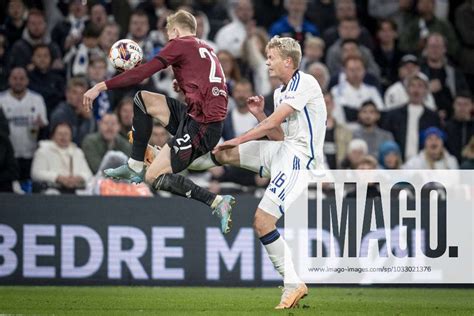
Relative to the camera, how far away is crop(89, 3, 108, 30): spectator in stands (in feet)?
62.0

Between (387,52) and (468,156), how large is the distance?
318cm

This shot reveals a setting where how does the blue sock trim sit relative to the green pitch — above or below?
above

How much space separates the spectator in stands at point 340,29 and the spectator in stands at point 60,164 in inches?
206

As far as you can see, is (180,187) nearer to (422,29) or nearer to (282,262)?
(282,262)

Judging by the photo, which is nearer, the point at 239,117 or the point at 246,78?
the point at 239,117

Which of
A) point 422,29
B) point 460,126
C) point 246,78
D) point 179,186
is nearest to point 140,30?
point 246,78

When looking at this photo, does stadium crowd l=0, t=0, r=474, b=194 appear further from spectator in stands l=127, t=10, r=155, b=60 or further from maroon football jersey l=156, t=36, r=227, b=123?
maroon football jersey l=156, t=36, r=227, b=123

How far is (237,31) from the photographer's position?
19.2 m

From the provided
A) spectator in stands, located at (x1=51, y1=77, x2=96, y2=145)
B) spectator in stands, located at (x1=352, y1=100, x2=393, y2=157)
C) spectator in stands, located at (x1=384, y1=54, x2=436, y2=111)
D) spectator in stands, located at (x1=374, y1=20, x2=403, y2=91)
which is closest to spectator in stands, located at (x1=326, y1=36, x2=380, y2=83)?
spectator in stands, located at (x1=384, y1=54, x2=436, y2=111)

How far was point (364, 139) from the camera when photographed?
17.9m

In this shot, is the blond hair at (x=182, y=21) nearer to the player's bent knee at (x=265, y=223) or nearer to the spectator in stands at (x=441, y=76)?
the player's bent knee at (x=265, y=223)

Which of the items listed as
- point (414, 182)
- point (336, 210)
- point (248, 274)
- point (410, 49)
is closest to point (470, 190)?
point (414, 182)

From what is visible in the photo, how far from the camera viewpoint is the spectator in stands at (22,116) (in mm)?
17484

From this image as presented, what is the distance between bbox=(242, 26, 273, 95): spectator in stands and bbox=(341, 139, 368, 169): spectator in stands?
2201 millimetres
